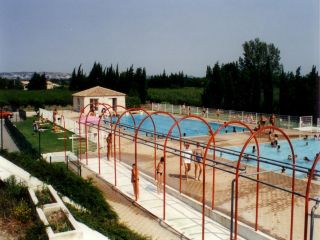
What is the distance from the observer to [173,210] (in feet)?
43.5

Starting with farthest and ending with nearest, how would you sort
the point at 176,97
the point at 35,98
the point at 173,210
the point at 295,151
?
the point at 176,97 → the point at 35,98 → the point at 295,151 → the point at 173,210

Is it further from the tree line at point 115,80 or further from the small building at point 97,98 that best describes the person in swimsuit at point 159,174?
the tree line at point 115,80

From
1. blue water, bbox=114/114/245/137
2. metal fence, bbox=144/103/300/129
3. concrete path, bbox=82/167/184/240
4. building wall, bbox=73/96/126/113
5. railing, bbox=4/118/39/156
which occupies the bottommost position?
concrete path, bbox=82/167/184/240

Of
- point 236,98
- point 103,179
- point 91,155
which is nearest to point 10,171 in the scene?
point 103,179

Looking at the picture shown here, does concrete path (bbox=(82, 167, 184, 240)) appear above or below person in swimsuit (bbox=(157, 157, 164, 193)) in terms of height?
below

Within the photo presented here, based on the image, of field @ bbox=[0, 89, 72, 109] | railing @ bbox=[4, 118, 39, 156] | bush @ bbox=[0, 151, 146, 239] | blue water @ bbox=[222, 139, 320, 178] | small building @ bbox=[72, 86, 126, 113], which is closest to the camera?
bush @ bbox=[0, 151, 146, 239]

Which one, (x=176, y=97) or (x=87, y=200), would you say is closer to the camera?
(x=87, y=200)

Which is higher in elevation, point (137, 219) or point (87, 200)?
point (87, 200)

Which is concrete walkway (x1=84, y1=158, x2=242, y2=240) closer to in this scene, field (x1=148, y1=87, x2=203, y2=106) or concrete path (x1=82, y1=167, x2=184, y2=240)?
concrete path (x1=82, y1=167, x2=184, y2=240)

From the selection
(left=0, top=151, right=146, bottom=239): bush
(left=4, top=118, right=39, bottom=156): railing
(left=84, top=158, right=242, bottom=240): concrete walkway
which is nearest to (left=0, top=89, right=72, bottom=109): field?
(left=4, top=118, right=39, bottom=156): railing

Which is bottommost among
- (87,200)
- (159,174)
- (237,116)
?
(87,200)

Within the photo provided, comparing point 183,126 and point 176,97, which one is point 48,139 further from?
point 176,97

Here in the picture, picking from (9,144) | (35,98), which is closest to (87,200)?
(9,144)

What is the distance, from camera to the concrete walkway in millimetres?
11477
